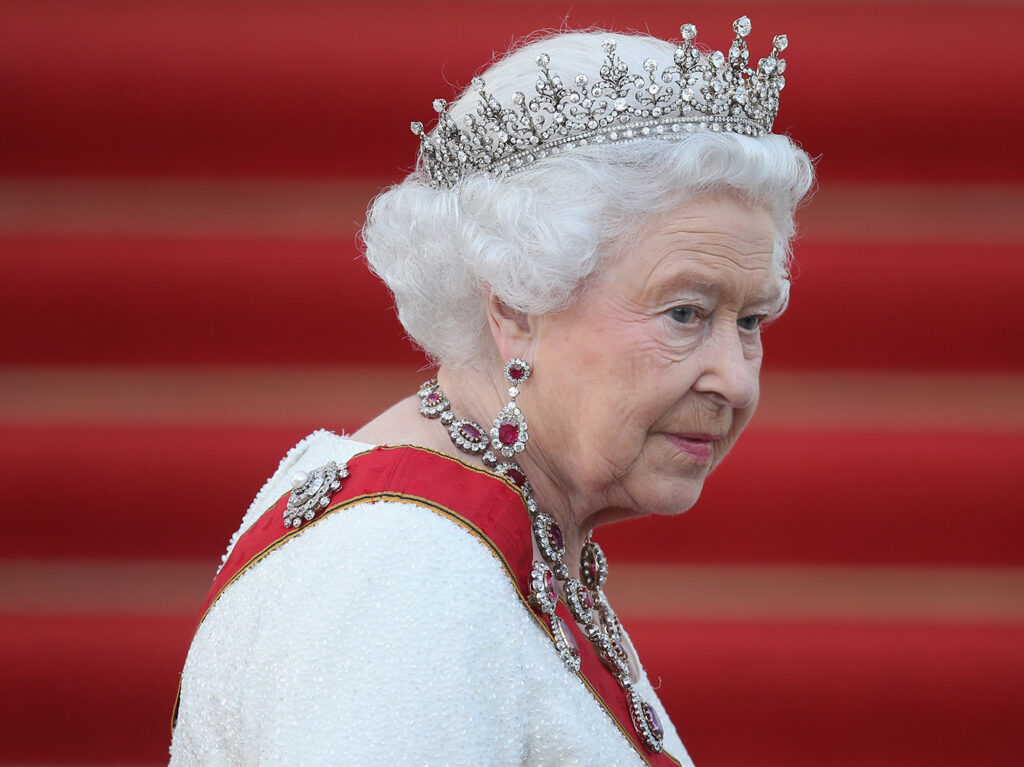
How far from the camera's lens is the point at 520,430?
140cm

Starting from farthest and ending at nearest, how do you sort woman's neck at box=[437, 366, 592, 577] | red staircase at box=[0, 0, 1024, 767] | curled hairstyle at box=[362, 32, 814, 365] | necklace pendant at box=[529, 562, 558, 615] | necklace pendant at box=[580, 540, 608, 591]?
red staircase at box=[0, 0, 1024, 767] → necklace pendant at box=[580, 540, 608, 591] → woman's neck at box=[437, 366, 592, 577] → curled hairstyle at box=[362, 32, 814, 365] → necklace pendant at box=[529, 562, 558, 615]

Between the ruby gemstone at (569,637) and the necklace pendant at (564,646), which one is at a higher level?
the ruby gemstone at (569,637)

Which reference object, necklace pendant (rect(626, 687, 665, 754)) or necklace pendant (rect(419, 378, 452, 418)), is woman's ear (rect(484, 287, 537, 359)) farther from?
necklace pendant (rect(626, 687, 665, 754))

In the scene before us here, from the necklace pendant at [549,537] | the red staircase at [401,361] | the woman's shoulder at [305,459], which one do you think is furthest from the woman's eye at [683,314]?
the red staircase at [401,361]

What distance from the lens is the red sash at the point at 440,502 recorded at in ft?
3.91

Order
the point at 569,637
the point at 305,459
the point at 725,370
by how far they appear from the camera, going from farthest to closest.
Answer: the point at 305,459, the point at 725,370, the point at 569,637

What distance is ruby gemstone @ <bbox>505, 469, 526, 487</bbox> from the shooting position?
4.64 feet

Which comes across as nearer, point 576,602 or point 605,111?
point 605,111

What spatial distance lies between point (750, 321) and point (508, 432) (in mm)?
363

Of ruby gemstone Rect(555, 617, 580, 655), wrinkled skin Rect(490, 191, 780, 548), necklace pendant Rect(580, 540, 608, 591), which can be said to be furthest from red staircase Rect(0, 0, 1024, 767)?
ruby gemstone Rect(555, 617, 580, 655)

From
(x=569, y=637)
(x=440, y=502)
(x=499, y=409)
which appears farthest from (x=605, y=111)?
(x=569, y=637)

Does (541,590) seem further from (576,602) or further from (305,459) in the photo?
(305,459)

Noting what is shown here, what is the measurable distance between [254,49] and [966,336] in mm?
2022

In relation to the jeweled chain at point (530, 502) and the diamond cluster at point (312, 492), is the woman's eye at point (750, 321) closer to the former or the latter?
the jeweled chain at point (530, 502)
